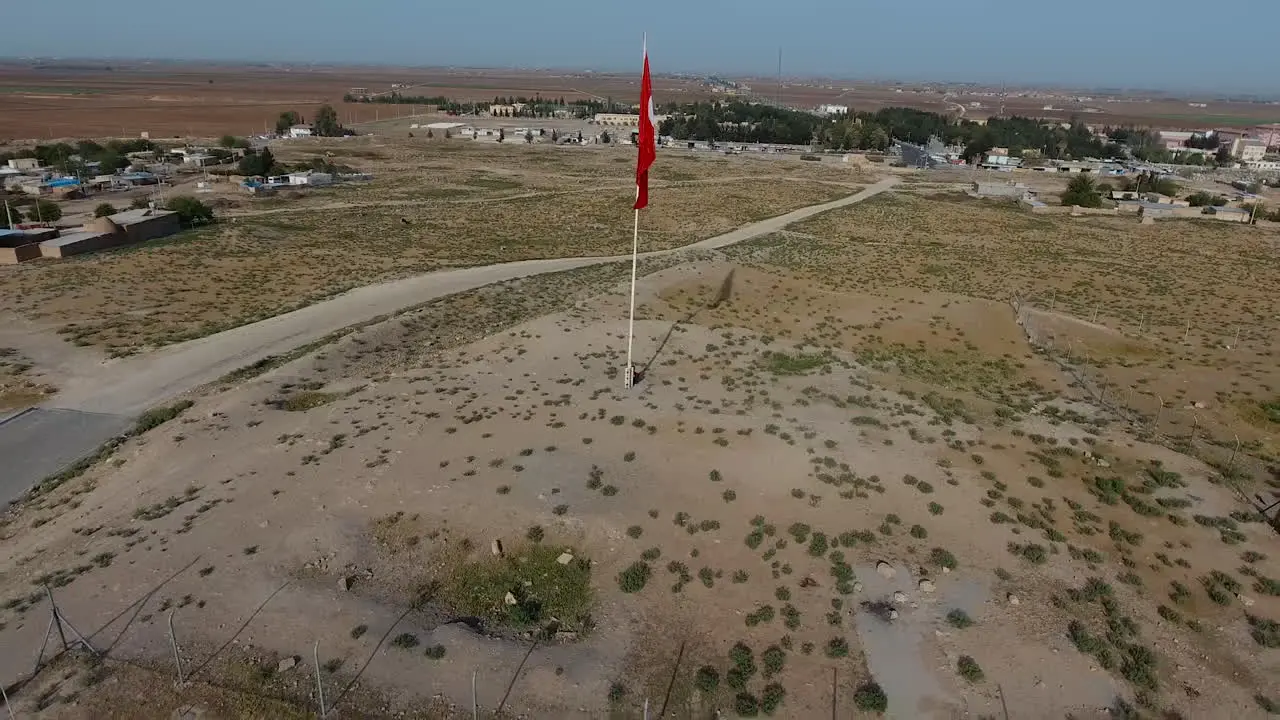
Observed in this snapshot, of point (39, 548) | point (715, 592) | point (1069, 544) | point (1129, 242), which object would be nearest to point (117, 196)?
point (39, 548)

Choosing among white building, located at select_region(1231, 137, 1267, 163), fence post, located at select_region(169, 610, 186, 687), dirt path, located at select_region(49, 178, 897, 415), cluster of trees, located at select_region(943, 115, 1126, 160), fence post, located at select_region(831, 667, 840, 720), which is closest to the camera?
fence post, located at select_region(831, 667, 840, 720)

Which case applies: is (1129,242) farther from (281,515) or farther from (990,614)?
(281,515)

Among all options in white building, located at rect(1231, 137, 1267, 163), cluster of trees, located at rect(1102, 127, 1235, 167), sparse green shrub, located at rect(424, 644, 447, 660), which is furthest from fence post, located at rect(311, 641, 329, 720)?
white building, located at rect(1231, 137, 1267, 163)

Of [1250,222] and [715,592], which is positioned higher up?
[1250,222]

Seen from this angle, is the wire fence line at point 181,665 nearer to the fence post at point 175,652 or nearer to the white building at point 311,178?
the fence post at point 175,652

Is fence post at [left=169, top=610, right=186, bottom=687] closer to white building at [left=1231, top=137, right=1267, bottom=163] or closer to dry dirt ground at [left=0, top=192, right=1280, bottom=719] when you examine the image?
dry dirt ground at [left=0, top=192, right=1280, bottom=719]

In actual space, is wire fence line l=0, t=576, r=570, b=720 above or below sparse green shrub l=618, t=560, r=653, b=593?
below
